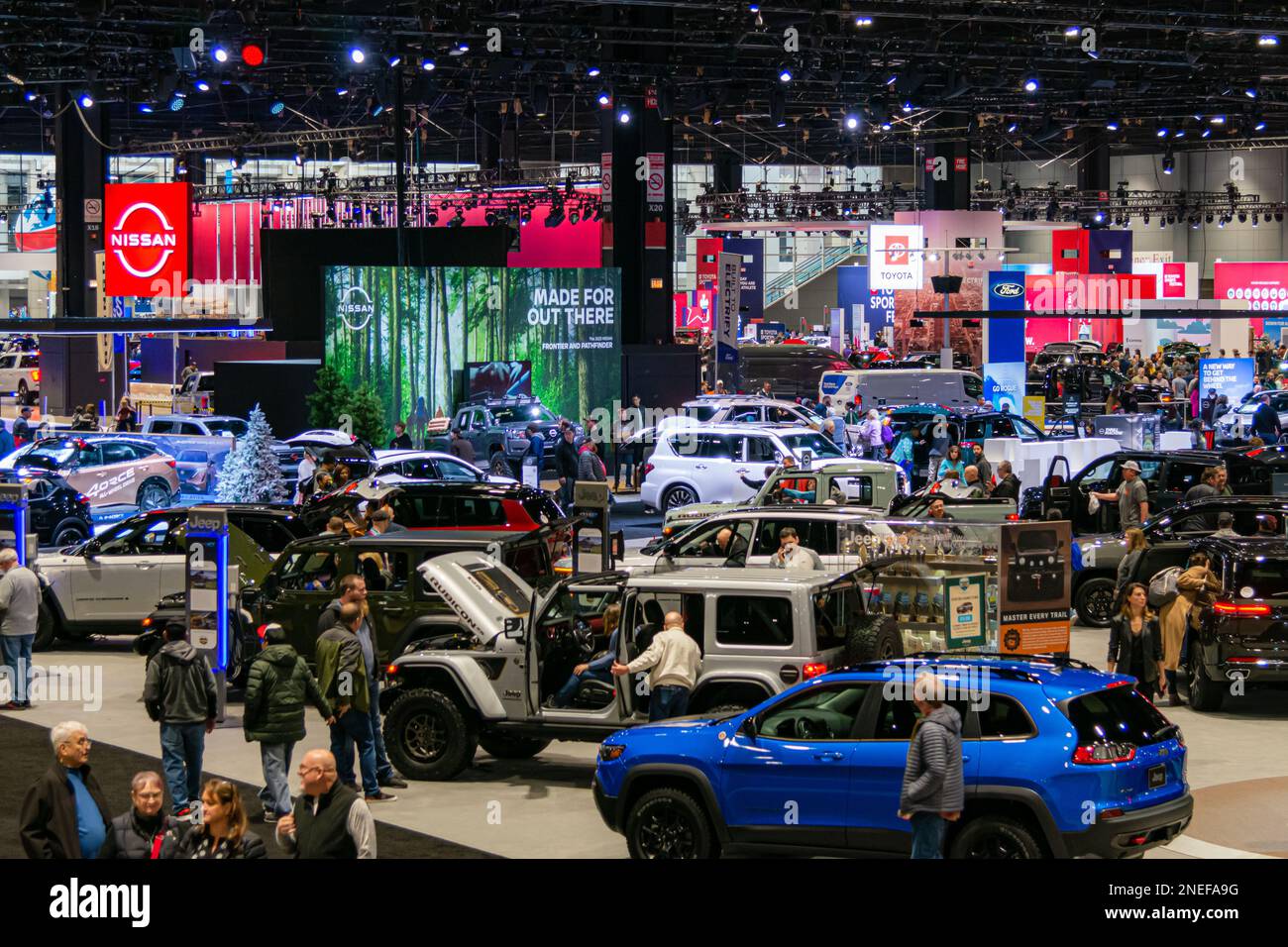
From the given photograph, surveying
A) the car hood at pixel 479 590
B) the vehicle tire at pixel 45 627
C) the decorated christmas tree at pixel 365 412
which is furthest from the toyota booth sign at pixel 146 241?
the car hood at pixel 479 590

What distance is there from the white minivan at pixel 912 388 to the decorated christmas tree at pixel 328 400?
14556 mm

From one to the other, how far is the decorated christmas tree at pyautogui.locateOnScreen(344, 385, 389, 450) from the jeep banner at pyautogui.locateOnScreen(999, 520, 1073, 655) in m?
18.9

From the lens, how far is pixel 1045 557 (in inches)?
546

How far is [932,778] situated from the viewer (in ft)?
27.9

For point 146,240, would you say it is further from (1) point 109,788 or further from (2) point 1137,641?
(2) point 1137,641

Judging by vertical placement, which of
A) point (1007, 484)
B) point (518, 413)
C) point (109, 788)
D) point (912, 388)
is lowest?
point (109, 788)

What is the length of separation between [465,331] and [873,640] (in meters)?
21.6

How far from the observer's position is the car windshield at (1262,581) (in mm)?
14047

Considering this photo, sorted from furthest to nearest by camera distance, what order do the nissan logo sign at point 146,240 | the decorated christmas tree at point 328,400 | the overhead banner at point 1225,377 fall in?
the overhead banner at point 1225,377, the nissan logo sign at point 146,240, the decorated christmas tree at point 328,400

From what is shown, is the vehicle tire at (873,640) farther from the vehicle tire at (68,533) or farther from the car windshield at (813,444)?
the car windshield at (813,444)

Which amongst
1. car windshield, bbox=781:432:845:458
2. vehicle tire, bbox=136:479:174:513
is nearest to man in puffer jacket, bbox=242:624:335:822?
vehicle tire, bbox=136:479:174:513

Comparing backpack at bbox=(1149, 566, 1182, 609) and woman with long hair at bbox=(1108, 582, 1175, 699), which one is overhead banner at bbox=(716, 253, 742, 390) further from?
woman with long hair at bbox=(1108, 582, 1175, 699)

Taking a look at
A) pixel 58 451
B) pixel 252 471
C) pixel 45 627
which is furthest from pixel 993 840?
pixel 58 451
